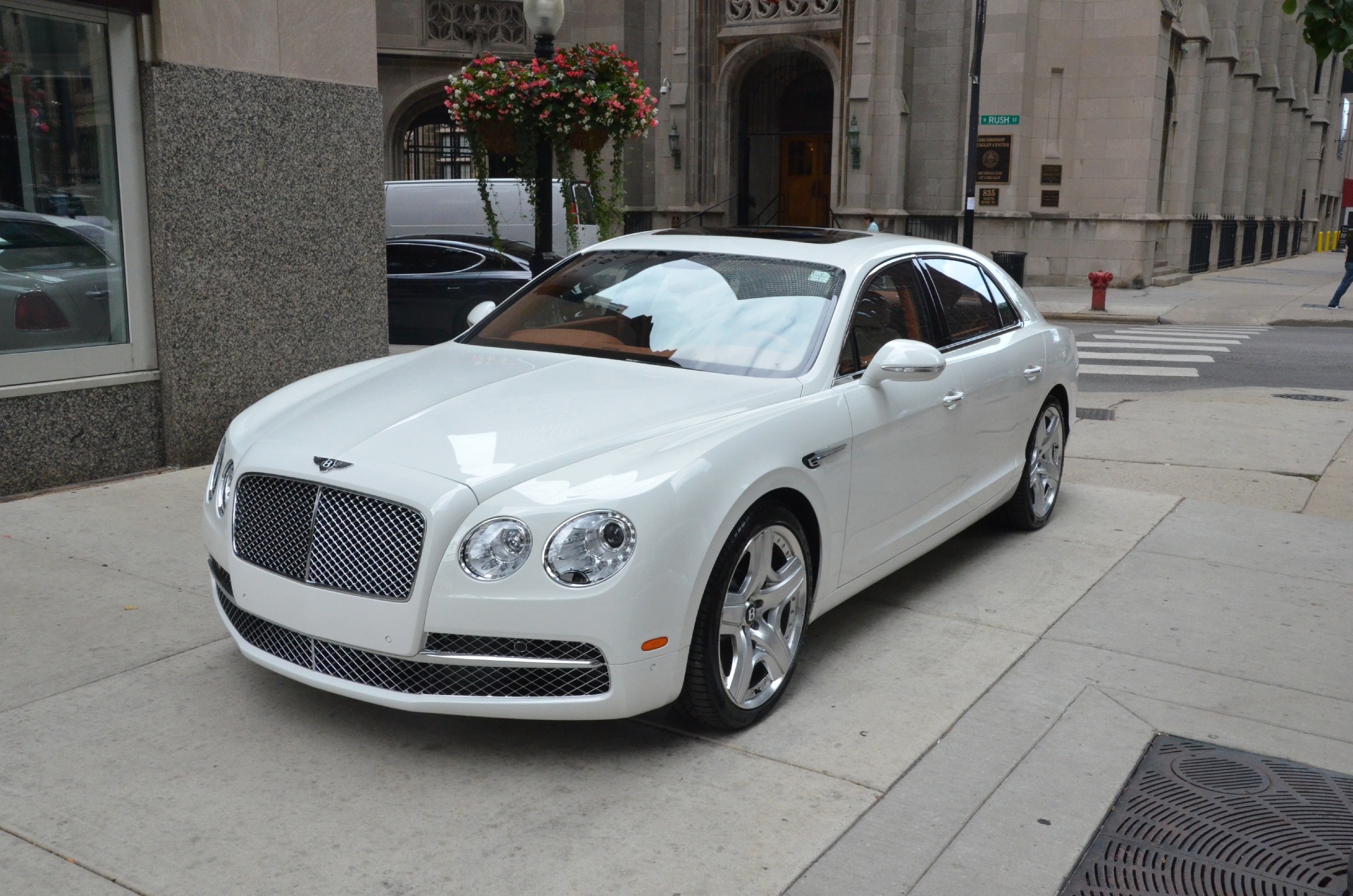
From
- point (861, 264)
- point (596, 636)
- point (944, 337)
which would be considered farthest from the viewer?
point (944, 337)

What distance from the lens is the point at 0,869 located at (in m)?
3.22

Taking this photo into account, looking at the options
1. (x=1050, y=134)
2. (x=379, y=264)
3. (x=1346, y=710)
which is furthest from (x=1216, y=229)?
(x=1346, y=710)

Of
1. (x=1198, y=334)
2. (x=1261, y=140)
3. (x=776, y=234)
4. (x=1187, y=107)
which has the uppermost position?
(x=1187, y=107)

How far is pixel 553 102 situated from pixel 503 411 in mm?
6902

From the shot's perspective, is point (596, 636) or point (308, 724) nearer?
point (596, 636)

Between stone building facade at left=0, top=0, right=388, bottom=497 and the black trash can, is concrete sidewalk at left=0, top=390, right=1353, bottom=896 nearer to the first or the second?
stone building facade at left=0, top=0, right=388, bottom=497

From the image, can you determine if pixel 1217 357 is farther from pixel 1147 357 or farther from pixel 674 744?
pixel 674 744

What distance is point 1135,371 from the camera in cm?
1451

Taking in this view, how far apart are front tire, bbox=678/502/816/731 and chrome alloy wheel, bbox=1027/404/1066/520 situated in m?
2.67

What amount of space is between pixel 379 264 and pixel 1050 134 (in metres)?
22.6

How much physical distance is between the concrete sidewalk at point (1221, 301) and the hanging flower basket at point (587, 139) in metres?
13.2

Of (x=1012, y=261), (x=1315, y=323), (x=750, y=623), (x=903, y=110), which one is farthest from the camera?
(x=903, y=110)

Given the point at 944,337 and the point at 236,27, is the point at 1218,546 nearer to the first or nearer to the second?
the point at 944,337

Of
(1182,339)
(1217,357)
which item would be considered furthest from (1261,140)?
(1217,357)
